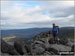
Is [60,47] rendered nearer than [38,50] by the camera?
No

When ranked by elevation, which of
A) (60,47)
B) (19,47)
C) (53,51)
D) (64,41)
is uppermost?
(64,41)

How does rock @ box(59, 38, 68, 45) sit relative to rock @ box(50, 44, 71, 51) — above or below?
above

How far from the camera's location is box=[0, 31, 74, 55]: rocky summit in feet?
20.3

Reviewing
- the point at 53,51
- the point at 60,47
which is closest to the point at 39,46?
the point at 53,51

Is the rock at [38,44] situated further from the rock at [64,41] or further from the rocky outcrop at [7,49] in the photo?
the rocky outcrop at [7,49]

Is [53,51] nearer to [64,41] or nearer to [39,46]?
[39,46]

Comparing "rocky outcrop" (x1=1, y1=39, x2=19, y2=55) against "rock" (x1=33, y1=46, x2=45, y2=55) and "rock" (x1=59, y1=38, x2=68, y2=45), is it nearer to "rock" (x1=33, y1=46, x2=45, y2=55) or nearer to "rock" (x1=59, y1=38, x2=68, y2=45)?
"rock" (x1=33, y1=46, x2=45, y2=55)

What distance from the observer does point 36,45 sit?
7.00m

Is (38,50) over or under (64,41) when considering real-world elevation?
under

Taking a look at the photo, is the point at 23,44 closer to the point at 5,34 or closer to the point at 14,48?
the point at 14,48

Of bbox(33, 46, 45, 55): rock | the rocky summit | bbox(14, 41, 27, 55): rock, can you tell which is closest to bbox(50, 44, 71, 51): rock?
the rocky summit

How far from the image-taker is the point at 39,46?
693cm

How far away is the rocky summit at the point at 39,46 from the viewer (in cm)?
620

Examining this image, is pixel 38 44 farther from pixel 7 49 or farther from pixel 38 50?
pixel 7 49
